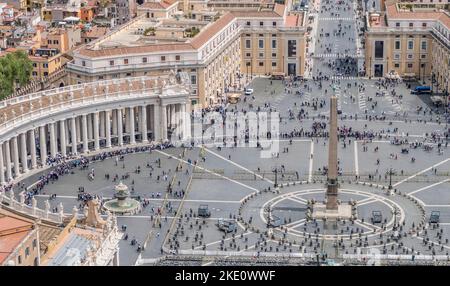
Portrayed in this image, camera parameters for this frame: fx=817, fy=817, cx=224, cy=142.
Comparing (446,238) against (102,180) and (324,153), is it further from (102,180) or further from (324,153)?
(102,180)

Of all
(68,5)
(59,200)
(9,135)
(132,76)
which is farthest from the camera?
(68,5)

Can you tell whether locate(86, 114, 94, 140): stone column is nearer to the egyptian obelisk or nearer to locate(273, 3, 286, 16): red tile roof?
the egyptian obelisk

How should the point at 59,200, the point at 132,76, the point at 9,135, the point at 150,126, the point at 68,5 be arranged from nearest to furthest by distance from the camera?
the point at 59,200
the point at 9,135
the point at 150,126
the point at 132,76
the point at 68,5

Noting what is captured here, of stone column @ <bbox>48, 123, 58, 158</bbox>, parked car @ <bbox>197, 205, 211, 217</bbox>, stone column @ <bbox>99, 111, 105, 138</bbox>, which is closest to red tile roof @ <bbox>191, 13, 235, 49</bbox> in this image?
stone column @ <bbox>99, 111, 105, 138</bbox>

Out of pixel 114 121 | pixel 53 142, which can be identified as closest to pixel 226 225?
pixel 53 142

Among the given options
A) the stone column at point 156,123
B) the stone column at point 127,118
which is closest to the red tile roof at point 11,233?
the stone column at point 127,118

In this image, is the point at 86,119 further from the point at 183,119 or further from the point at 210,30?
the point at 210,30
